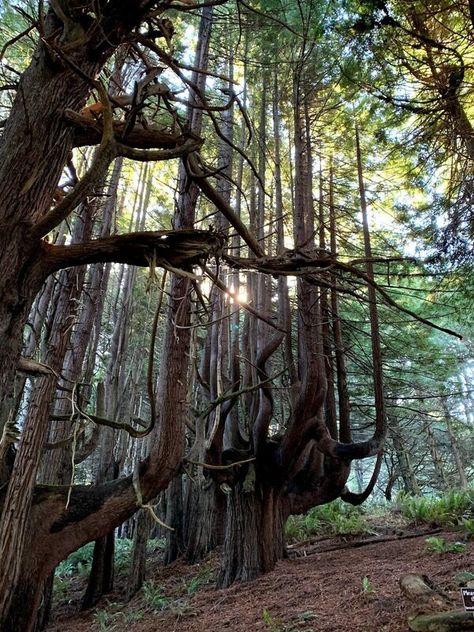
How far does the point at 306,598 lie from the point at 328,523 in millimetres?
4509

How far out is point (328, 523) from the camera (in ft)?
27.3

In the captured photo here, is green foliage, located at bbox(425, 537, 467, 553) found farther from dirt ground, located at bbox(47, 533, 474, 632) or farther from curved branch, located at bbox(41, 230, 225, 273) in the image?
curved branch, located at bbox(41, 230, 225, 273)

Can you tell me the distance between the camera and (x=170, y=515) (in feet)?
28.8

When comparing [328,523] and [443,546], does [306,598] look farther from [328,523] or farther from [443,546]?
[328,523]

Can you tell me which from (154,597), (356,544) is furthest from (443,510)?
(154,597)

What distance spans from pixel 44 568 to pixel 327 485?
398 cm

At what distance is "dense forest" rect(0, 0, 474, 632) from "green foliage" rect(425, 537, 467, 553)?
1.03 metres

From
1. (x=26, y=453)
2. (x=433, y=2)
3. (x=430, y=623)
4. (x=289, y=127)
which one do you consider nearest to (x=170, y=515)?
(x=26, y=453)

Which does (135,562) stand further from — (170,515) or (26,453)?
(26,453)

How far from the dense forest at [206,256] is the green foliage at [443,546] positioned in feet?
3.37

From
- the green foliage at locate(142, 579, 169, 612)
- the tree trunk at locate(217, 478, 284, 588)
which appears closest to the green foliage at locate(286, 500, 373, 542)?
the tree trunk at locate(217, 478, 284, 588)

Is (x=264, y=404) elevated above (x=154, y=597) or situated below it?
above

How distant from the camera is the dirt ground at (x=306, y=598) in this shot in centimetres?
348

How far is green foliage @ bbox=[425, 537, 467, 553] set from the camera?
4.67 meters
